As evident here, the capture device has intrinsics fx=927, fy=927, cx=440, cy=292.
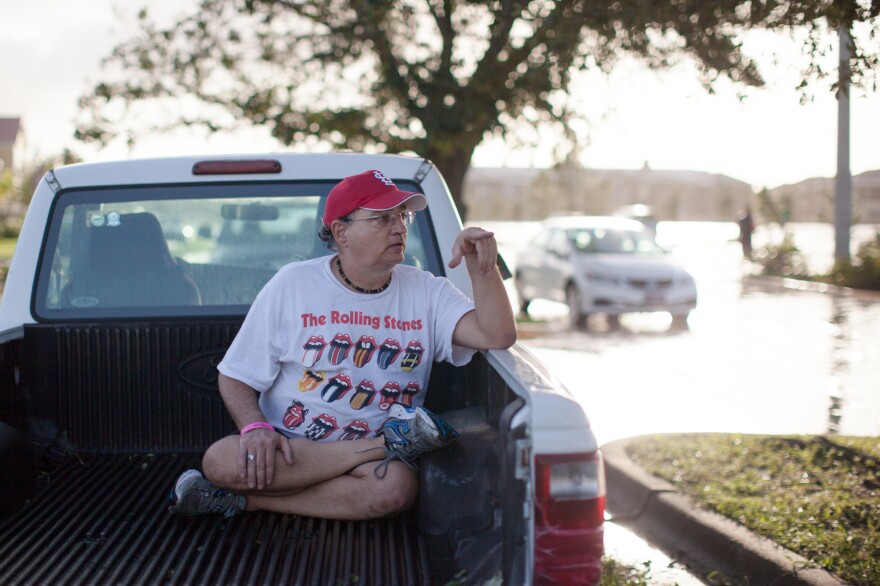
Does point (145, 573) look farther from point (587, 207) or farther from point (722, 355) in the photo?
point (587, 207)

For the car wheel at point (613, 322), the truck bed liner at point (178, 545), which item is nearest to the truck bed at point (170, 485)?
the truck bed liner at point (178, 545)

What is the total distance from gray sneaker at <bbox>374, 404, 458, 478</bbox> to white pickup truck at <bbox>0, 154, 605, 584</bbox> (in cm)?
7

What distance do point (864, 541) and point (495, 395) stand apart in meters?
2.97

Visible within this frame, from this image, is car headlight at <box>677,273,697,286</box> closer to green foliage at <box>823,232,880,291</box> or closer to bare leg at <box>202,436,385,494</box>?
green foliage at <box>823,232,880,291</box>

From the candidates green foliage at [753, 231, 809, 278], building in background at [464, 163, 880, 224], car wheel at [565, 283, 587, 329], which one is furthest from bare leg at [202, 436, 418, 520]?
building in background at [464, 163, 880, 224]

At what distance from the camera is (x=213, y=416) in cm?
362

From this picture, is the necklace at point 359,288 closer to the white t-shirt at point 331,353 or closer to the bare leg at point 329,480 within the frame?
the white t-shirt at point 331,353

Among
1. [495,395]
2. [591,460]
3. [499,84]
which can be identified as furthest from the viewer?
[499,84]

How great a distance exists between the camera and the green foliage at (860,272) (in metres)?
21.0

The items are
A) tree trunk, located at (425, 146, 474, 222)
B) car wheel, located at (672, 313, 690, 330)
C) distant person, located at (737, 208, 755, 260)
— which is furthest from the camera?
distant person, located at (737, 208, 755, 260)

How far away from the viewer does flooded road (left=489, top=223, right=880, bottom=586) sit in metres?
7.94

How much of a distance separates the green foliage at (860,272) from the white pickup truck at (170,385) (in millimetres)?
19525

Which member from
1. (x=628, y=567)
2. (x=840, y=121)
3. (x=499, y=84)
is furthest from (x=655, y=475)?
(x=840, y=121)

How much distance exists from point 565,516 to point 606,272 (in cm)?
1306
